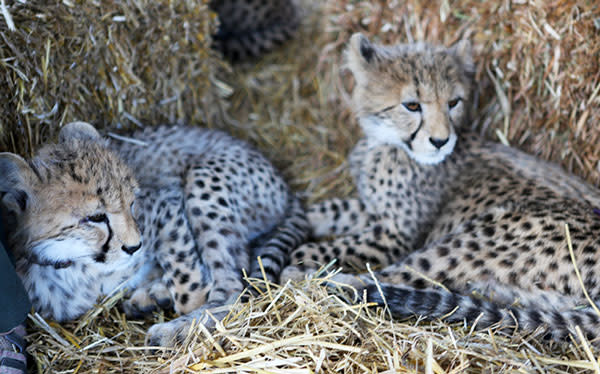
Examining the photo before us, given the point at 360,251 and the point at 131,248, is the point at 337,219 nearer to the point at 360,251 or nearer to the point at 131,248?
the point at 360,251

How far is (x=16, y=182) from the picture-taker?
1.90 metres

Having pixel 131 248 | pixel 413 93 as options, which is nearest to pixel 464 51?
pixel 413 93

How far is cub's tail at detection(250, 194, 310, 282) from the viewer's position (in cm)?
244

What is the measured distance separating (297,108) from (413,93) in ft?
4.56

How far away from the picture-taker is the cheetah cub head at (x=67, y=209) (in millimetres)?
1933

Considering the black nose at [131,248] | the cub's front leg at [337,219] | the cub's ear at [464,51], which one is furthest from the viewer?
the cub's front leg at [337,219]

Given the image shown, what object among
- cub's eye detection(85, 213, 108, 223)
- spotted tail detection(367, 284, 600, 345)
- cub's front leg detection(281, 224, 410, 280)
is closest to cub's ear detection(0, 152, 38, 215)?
cub's eye detection(85, 213, 108, 223)

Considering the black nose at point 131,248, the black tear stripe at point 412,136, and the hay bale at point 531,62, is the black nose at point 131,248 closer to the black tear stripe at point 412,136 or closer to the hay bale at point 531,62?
the black tear stripe at point 412,136

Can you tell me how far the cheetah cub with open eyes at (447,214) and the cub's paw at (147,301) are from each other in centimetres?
54

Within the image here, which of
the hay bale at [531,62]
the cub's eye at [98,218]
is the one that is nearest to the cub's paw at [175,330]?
the cub's eye at [98,218]

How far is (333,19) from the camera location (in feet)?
11.3

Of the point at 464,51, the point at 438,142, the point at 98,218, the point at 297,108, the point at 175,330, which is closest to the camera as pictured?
the point at 98,218

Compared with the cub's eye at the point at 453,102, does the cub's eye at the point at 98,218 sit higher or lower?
lower

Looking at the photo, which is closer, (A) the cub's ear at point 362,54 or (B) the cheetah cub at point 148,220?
(B) the cheetah cub at point 148,220
